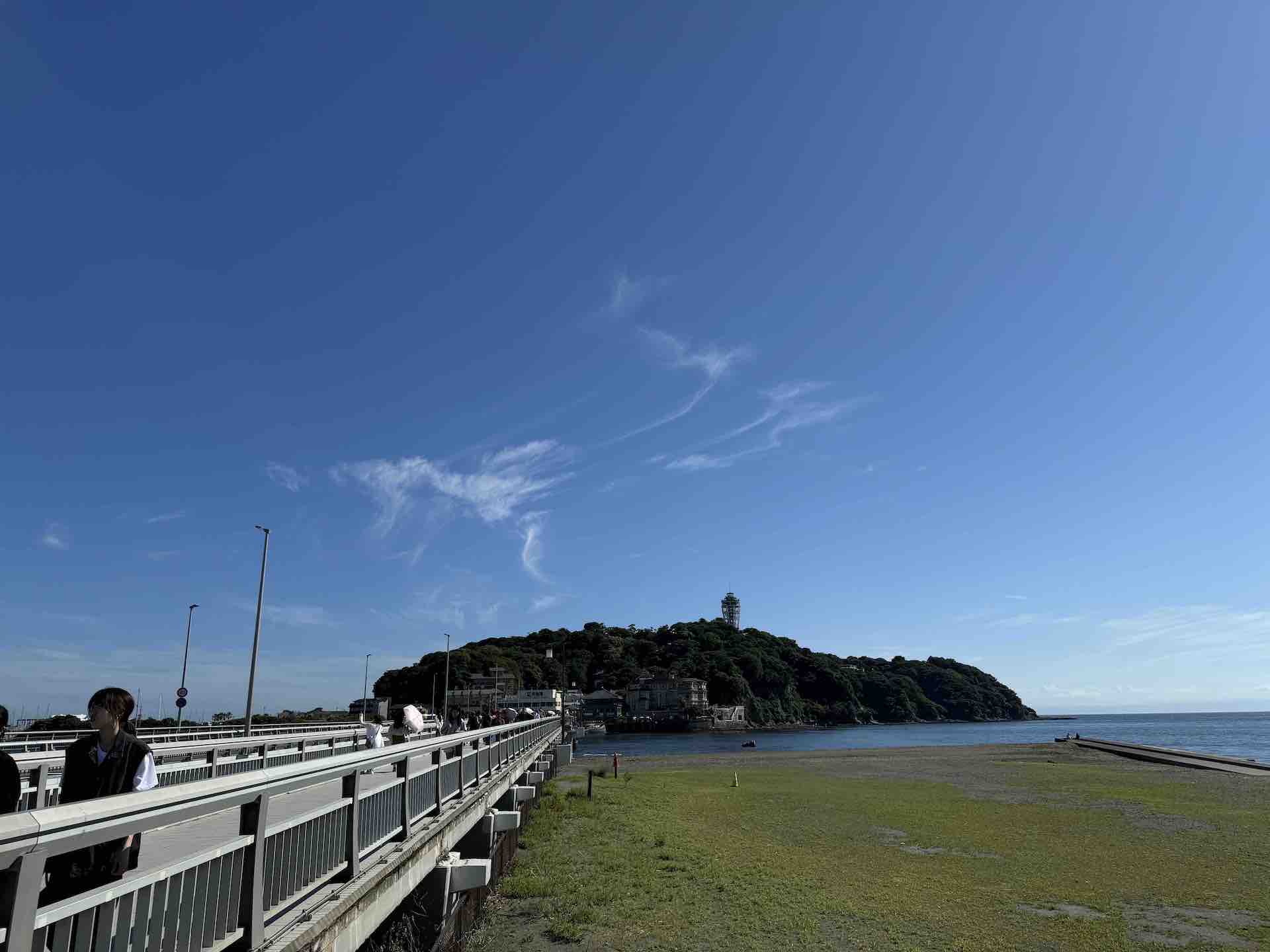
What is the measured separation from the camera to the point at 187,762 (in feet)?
40.4

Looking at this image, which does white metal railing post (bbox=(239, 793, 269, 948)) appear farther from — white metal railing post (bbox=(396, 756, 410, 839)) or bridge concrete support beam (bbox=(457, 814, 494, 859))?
bridge concrete support beam (bbox=(457, 814, 494, 859))

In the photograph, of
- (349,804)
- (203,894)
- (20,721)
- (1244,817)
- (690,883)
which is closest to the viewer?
(203,894)

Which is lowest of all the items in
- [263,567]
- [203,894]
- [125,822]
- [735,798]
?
[735,798]

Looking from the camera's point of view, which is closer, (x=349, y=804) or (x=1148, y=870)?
(x=349, y=804)

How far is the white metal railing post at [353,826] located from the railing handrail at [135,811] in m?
0.70

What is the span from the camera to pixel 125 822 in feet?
10.9

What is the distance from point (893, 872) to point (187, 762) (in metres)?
12.7

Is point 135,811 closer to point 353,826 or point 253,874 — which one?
point 253,874

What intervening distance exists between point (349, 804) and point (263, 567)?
94.8 ft

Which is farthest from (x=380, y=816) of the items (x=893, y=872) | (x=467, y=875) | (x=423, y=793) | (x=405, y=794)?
(x=893, y=872)

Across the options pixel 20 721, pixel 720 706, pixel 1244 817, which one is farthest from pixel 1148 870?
pixel 720 706

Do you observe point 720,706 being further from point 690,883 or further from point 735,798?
point 690,883

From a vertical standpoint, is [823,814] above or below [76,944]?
below

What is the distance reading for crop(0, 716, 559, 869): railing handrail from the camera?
2734mm
